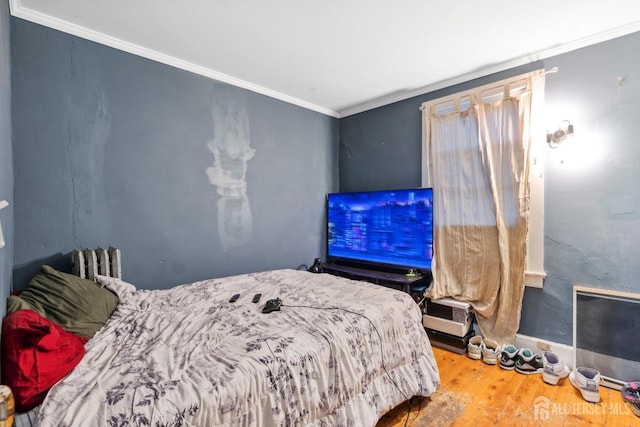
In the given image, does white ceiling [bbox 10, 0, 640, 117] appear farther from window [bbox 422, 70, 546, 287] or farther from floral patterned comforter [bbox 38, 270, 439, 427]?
floral patterned comforter [bbox 38, 270, 439, 427]

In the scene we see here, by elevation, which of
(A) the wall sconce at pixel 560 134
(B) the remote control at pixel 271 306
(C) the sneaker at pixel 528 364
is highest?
(A) the wall sconce at pixel 560 134

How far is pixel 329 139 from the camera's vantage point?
12.9ft

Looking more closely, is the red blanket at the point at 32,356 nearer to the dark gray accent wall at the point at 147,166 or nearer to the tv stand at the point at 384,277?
the dark gray accent wall at the point at 147,166

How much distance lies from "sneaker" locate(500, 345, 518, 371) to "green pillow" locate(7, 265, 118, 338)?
2893 mm

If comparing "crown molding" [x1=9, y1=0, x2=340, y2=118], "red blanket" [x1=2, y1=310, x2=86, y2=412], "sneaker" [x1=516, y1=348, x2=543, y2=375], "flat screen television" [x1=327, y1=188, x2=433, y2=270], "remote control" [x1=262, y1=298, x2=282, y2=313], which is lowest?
"sneaker" [x1=516, y1=348, x2=543, y2=375]

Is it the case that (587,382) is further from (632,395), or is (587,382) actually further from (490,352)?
(490,352)

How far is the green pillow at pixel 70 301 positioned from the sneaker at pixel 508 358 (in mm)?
2893

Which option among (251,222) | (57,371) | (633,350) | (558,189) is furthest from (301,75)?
(633,350)

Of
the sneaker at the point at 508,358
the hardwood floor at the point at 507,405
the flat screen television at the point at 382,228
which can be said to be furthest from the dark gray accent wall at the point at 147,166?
the sneaker at the point at 508,358

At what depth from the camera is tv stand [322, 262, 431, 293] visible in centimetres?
279

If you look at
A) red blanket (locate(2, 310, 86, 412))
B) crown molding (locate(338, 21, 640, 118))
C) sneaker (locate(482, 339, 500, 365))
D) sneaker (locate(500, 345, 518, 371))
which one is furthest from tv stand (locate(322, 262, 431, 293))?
red blanket (locate(2, 310, 86, 412))

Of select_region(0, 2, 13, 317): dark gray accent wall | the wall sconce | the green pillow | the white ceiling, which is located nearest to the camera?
select_region(0, 2, 13, 317): dark gray accent wall

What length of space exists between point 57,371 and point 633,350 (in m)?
3.37

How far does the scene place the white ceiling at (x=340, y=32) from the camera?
74.3 inches
